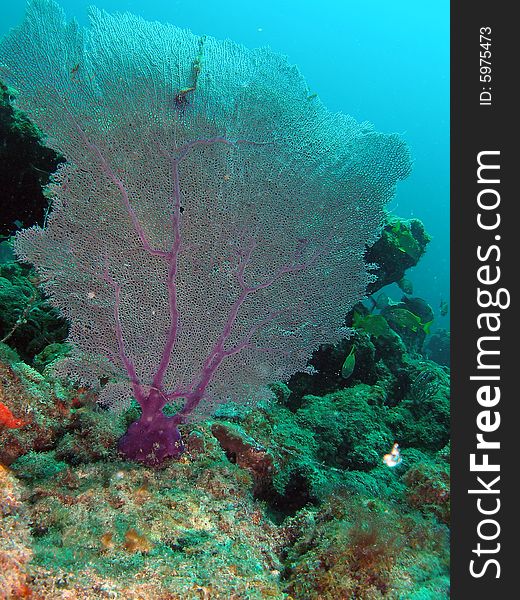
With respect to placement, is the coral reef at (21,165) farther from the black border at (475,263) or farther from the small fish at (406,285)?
the small fish at (406,285)

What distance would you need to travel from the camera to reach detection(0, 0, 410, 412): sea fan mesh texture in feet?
10.6

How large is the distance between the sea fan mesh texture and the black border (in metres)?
1.28

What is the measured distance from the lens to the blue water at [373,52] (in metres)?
83.5

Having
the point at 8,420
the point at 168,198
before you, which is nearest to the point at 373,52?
the point at 168,198

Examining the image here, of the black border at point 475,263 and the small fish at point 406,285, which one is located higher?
the small fish at point 406,285

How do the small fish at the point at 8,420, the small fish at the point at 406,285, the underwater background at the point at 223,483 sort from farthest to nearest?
the small fish at the point at 406,285
the small fish at the point at 8,420
the underwater background at the point at 223,483

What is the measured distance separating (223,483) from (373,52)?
112 metres

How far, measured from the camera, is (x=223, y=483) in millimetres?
3078

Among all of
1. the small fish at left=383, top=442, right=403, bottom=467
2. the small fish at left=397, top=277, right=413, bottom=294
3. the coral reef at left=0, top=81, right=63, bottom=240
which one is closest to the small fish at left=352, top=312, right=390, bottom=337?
the small fish at left=383, top=442, right=403, bottom=467

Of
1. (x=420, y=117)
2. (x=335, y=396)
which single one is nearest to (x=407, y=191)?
(x=420, y=117)

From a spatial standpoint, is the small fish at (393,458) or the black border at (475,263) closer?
the black border at (475,263)

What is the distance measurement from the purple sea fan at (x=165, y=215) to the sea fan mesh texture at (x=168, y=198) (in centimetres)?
1

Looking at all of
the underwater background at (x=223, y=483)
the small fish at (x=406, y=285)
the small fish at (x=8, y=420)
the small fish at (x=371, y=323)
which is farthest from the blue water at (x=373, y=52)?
the small fish at (x=8, y=420)

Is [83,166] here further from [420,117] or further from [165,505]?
[420,117]
